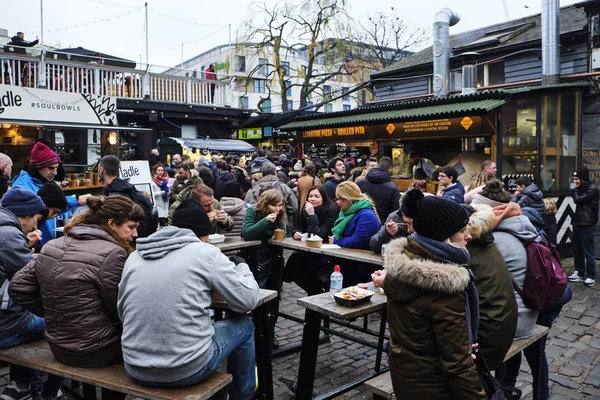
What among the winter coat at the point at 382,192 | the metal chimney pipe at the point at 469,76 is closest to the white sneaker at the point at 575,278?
the winter coat at the point at 382,192

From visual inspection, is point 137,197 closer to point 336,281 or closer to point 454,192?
point 336,281

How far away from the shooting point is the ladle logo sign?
11.0 m

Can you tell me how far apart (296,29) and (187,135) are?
13532 millimetres

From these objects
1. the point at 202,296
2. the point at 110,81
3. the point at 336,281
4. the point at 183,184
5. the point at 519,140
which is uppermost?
the point at 110,81

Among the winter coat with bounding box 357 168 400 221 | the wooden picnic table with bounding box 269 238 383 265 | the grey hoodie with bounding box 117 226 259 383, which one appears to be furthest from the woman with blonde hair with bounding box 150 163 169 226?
the grey hoodie with bounding box 117 226 259 383

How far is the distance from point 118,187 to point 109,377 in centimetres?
307

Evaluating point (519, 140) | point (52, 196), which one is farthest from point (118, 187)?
point (519, 140)

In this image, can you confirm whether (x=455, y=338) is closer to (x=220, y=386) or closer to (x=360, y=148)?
(x=220, y=386)

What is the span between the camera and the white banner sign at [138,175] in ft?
30.8

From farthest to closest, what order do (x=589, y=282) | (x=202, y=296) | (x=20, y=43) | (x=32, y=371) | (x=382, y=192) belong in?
1. (x=20, y=43)
2. (x=589, y=282)
3. (x=382, y=192)
4. (x=32, y=371)
5. (x=202, y=296)

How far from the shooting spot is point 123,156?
1501 centimetres

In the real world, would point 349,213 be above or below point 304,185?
below

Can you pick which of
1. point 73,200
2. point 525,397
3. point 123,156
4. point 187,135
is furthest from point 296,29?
point 525,397

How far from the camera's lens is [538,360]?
4047 mm
